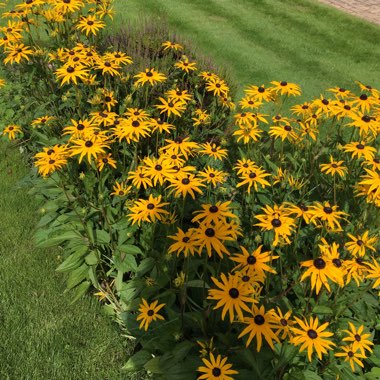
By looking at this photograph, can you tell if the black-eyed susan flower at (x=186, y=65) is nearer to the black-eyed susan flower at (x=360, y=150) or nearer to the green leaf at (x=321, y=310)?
the black-eyed susan flower at (x=360, y=150)

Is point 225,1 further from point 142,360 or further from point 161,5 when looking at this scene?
point 142,360

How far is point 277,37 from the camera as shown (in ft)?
28.7

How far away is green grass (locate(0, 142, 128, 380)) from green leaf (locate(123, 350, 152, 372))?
14cm

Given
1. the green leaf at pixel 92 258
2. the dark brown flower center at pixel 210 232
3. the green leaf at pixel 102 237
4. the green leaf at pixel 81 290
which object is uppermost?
the dark brown flower center at pixel 210 232

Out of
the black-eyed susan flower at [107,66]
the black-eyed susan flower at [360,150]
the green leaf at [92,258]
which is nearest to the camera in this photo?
the black-eyed susan flower at [360,150]

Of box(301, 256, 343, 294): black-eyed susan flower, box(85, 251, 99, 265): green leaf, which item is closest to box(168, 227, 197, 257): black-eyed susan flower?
box(301, 256, 343, 294): black-eyed susan flower

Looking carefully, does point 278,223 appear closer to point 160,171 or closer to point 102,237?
point 160,171

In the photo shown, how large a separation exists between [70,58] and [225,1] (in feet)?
25.8

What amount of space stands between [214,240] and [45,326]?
1.71 metres

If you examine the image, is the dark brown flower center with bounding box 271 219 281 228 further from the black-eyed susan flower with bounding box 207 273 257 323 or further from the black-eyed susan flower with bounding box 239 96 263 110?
the black-eyed susan flower with bounding box 239 96 263 110

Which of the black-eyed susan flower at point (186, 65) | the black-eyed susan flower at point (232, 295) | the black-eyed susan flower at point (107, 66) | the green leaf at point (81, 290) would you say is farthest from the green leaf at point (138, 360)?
the black-eyed susan flower at point (186, 65)

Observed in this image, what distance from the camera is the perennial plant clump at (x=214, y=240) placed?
7.07ft

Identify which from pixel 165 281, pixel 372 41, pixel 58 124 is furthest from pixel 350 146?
pixel 372 41

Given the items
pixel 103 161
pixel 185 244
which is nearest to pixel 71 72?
pixel 103 161
